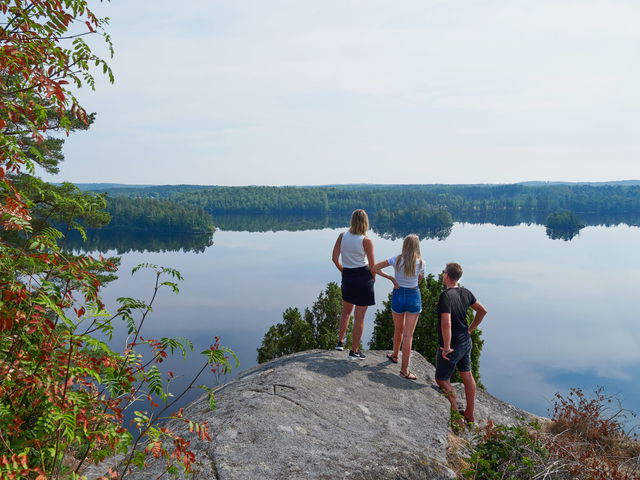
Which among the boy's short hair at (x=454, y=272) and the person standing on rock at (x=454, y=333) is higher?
the boy's short hair at (x=454, y=272)

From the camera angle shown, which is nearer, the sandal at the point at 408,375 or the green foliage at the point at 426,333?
the sandal at the point at 408,375

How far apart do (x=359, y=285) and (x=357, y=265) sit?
33 cm

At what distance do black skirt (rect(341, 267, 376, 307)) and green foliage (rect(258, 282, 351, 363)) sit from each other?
7069 mm


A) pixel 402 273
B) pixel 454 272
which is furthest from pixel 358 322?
pixel 454 272

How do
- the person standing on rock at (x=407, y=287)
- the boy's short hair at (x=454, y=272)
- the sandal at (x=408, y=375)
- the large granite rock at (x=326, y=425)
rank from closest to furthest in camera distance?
the large granite rock at (x=326, y=425) → the boy's short hair at (x=454, y=272) → the person standing on rock at (x=407, y=287) → the sandal at (x=408, y=375)

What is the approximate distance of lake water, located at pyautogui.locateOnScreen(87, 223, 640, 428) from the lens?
43.9m

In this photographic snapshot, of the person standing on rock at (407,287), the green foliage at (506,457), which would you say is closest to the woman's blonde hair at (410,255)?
the person standing on rock at (407,287)

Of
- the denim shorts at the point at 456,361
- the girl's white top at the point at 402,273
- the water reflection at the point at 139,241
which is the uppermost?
the girl's white top at the point at 402,273

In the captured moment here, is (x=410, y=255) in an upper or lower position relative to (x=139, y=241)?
upper

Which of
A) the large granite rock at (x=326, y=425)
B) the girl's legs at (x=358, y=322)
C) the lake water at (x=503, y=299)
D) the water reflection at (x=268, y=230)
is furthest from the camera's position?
the water reflection at (x=268, y=230)

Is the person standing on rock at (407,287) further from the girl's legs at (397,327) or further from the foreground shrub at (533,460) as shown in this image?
the foreground shrub at (533,460)

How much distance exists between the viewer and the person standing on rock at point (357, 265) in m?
7.00

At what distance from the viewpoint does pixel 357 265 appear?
7.17 m

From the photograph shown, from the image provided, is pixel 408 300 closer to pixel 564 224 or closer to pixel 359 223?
pixel 359 223
